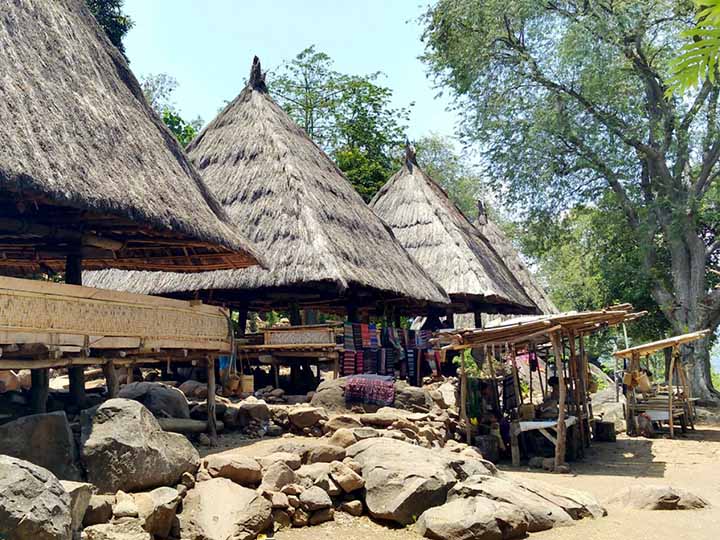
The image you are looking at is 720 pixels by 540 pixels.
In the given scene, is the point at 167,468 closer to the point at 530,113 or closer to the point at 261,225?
the point at 261,225

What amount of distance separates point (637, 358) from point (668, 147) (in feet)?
21.4

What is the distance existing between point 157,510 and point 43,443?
57.4 inches

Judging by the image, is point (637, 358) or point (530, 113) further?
point (530, 113)

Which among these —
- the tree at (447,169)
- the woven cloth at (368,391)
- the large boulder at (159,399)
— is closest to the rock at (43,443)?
the large boulder at (159,399)

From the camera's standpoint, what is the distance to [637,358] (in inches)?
671

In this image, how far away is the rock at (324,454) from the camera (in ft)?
28.9

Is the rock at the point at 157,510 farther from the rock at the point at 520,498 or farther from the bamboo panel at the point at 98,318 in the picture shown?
the rock at the point at 520,498

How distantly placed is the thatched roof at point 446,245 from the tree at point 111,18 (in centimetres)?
934

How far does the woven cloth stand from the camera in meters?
12.5

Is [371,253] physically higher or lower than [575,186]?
lower

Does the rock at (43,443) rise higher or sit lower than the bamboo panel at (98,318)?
lower

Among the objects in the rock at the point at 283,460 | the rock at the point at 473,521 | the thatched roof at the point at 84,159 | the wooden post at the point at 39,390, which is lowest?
the rock at the point at 473,521

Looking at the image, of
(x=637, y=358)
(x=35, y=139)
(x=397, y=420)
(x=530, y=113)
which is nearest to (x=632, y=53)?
(x=530, y=113)

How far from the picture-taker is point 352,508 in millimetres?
7836
